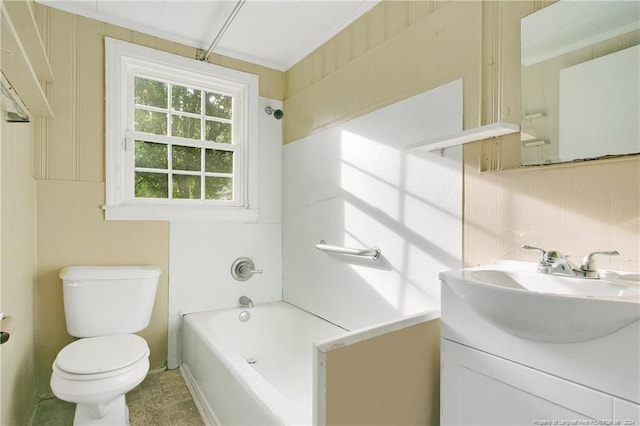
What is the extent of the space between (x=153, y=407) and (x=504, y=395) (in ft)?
6.07

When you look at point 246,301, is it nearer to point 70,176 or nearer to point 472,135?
point 70,176

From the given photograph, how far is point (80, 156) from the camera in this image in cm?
210

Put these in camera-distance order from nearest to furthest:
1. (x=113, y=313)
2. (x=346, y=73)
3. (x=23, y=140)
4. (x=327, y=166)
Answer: (x=23, y=140) → (x=113, y=313) → (x=346, y=73) → (x=327, y=166)

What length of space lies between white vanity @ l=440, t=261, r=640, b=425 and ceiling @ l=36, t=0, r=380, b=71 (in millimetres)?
1758

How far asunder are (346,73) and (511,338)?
1754 mm

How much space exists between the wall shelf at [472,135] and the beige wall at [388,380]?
738 mm

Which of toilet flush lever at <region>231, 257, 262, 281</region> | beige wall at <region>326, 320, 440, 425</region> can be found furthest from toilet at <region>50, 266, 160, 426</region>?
beige wall at <region>326, 320, 440, 425</region>

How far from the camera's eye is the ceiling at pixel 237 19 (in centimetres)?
204

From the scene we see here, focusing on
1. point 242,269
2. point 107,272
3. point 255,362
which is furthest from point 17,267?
point 255,362

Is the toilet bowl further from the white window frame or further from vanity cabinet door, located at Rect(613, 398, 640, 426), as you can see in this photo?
vanity cabinet door, located at Rect(613, 398, 640, 426)

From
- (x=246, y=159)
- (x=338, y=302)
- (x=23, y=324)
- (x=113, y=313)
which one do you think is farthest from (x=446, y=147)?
(x=23, y=324)

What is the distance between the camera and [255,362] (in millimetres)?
2350

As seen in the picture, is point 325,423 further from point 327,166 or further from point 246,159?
point 246,159

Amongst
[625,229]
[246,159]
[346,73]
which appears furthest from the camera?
[246,159]
